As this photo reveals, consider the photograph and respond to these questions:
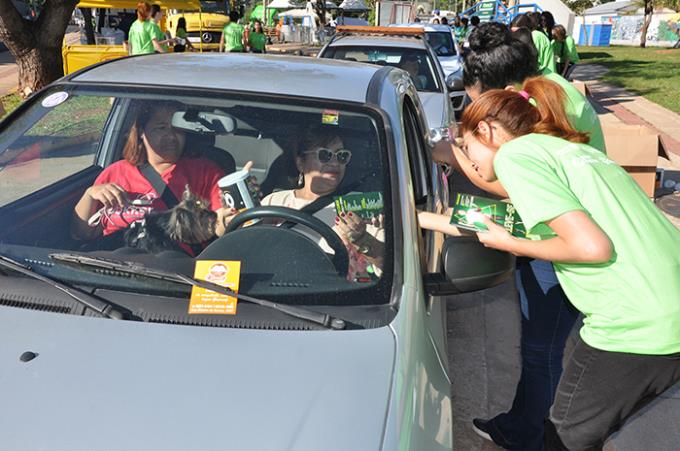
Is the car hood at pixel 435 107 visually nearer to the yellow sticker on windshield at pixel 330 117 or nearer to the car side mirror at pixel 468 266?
the yellow sticker on windshield at pixel 330 117

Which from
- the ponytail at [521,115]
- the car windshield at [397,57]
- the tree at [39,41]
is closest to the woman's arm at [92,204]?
the ponytail at [521,115]

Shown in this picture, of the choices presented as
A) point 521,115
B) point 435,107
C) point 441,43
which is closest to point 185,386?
point 521,115

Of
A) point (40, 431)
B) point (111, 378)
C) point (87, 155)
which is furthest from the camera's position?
point (87, 155)

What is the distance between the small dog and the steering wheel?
113mm

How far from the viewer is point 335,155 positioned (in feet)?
8.13

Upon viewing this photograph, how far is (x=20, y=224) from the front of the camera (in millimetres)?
2432

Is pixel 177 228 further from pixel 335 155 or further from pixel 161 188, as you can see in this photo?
pixel 335 155

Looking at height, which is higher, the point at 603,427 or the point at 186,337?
the point at 186,337

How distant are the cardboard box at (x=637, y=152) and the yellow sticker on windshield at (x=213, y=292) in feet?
15.3

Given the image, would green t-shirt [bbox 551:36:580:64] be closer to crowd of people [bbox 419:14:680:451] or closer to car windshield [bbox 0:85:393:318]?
crowd of people [bbox 419:14:680:451]

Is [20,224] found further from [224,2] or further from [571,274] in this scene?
[224,2]

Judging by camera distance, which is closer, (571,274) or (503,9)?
(571,274)

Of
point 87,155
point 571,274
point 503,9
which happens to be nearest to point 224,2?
point 503,9

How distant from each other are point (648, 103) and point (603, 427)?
Answer: 13962mm
